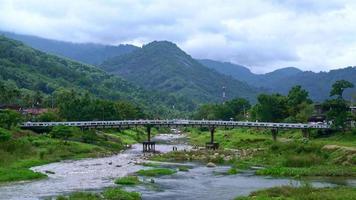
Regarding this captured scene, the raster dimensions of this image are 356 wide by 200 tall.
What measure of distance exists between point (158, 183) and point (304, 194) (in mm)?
21919

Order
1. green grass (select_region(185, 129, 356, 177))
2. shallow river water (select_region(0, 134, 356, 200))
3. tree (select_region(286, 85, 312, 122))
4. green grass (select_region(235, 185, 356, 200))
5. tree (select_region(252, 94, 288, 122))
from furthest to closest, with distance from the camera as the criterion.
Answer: tree (select_region(252, 94, 288, 122)) → tree (select_region(286, 85, 312, 122)) → green grass (select_region(185, 129, 356, 177)) → shallow river water (select_region(0, 134, 356, 200)) → green grass (select_region(235, 185, 356, 200))

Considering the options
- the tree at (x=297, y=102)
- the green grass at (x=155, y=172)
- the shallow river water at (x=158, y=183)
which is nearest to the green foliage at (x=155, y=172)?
the green grass at (x=155, y=172)

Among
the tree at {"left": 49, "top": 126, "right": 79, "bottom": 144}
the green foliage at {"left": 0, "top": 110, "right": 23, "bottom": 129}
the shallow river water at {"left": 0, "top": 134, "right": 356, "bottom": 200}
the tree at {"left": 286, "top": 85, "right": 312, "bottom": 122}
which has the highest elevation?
the tree at {"left": 286, "top": 85, "right": 312, "bottom": 122}

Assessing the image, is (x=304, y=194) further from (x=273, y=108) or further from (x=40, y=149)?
(x=273, y=108)

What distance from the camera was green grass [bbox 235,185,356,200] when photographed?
5022 centimetres

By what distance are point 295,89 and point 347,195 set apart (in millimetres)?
120891

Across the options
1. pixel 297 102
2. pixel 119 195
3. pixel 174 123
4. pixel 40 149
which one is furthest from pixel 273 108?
pixel 119 195

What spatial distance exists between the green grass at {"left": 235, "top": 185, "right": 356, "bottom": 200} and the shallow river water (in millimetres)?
3939

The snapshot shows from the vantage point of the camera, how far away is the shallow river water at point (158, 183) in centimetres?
5697

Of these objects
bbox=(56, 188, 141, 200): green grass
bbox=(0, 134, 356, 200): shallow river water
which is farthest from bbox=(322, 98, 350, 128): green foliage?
bbox=(56, 188, 141, 200): green grass

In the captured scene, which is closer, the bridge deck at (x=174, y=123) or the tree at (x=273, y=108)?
the bridge deck at (x=174, y=123)

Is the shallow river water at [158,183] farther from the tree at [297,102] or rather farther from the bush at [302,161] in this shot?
the tree at [297,102]

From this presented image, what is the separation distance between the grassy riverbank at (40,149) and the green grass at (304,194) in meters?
33.8

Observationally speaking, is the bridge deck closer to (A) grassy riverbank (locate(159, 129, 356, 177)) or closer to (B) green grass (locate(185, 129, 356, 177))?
(A) grassy riverbank (locate(159, 129, 356, 177))
